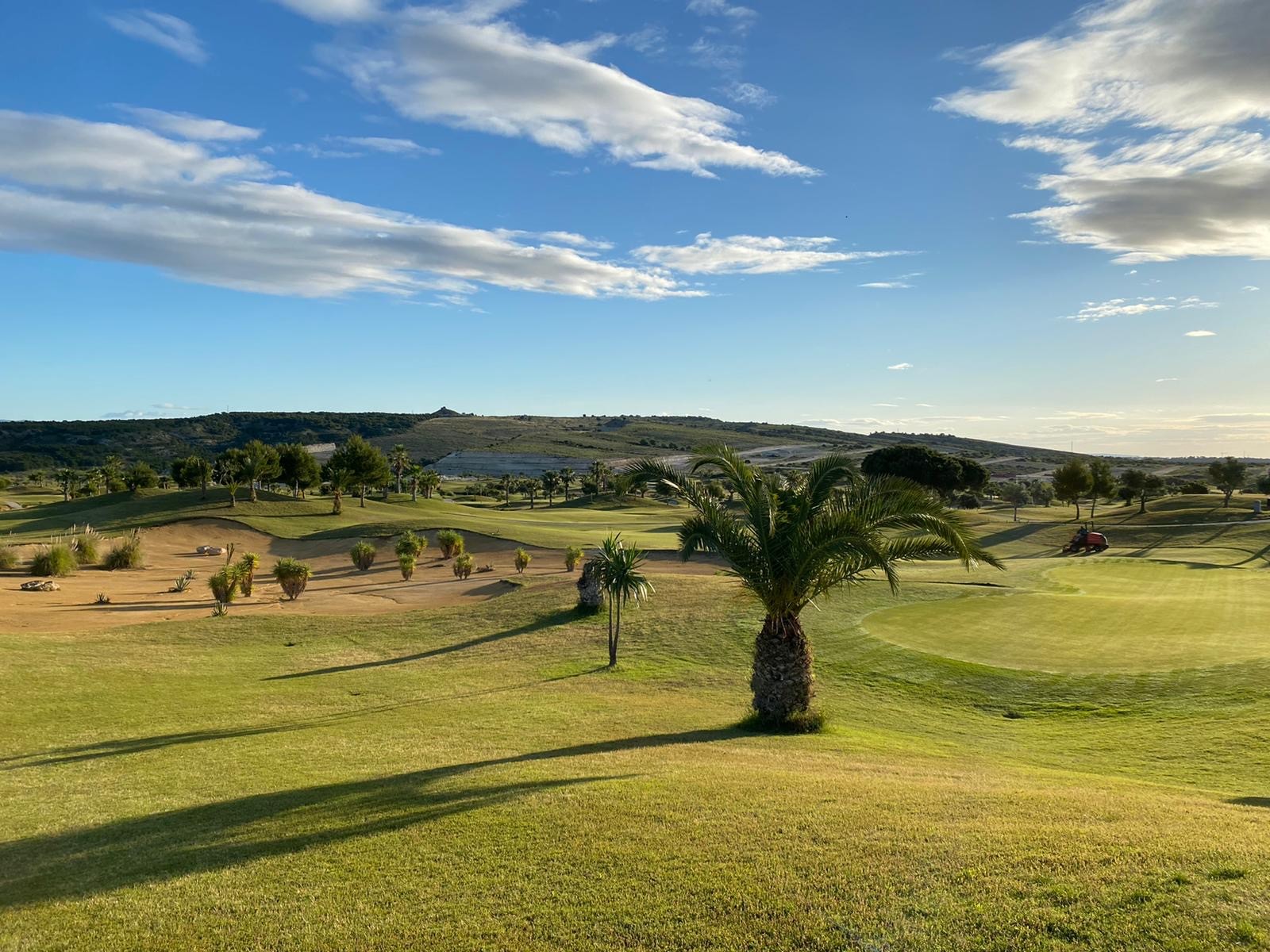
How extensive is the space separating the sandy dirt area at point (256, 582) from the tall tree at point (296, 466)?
13704mm

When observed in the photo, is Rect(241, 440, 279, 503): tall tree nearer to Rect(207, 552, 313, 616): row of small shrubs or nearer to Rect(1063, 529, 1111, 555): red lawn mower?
Rect(207, 552, 313, 616): row of small shrubs

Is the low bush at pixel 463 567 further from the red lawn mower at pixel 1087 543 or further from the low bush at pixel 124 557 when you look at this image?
the red lawn mower at pixel 1087 543

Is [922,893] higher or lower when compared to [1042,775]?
higher

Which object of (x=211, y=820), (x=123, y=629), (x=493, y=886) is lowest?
(x=123, y=629)

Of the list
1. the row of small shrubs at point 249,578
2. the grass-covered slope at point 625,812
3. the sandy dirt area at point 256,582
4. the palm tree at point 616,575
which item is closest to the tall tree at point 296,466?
the sandy dirt area at point 256,582

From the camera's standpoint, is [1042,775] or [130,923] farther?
[1042,775]

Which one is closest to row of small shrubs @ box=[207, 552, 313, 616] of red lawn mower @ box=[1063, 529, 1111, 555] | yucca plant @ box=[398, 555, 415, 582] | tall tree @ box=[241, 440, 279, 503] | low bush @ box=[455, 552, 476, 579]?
yucca plant @ box=[398, 555, 415, 582]

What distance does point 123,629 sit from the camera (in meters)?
27.9

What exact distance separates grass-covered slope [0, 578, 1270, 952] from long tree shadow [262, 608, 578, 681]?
89cm

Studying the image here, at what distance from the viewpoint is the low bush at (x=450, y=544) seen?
50.7 meters

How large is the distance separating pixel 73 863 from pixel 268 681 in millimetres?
13539

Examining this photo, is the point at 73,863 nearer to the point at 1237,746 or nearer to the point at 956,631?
the point at 1237,746

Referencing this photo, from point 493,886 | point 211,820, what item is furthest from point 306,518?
point 493,886

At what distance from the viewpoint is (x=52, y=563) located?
41281 millimetres
